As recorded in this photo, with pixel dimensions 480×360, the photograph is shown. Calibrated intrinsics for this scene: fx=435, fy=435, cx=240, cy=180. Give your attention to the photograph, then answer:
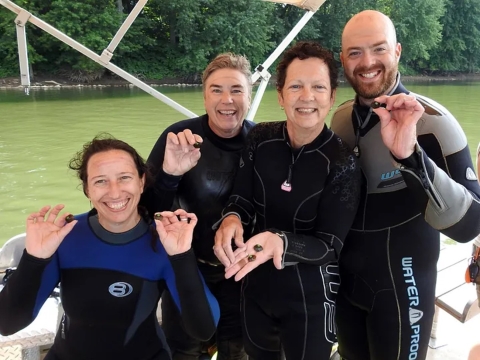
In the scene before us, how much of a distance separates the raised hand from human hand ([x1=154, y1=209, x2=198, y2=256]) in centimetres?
31

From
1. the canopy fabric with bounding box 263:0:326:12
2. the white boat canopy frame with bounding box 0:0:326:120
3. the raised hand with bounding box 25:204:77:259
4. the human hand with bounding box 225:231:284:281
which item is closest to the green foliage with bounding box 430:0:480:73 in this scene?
the canopy fabric with bounding box 263:0:326:12

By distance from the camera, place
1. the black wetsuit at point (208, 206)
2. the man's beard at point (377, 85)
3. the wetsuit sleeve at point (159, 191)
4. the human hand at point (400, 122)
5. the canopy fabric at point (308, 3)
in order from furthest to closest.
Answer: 1. the canopy fabric at point (308, 3)
2. the black wetsuit at point (208, 206)
3. the wetsuit sleeve at point (159, 191)
4. the man's beard at point (377, 85)
5. the human hand at point (400, 122)

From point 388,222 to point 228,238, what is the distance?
0.63m

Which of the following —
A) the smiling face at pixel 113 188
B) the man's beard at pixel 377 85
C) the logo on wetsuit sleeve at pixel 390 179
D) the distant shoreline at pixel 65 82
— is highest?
the man's beard at pixel 377 85

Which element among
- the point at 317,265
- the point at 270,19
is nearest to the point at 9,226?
the point at 317,265

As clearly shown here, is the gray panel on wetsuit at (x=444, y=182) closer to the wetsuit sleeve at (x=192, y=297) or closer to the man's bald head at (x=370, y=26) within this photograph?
the man's bald head at (x=370, y=26)

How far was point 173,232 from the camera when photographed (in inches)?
59.9

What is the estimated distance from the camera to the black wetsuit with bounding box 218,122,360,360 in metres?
1.54

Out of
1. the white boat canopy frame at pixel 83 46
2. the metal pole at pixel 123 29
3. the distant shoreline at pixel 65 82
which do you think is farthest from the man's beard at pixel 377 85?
the distant shoreline at pixel 65 82

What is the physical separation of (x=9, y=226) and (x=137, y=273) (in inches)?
199

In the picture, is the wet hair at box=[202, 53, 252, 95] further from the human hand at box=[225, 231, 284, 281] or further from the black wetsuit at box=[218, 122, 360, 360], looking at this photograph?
the human hand at box=[225, 231, 284, 281]

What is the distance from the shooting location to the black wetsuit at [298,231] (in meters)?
1.54

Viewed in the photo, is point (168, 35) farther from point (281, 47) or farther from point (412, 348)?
point (412, 348)

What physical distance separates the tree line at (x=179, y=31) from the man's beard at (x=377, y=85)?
63.7 feet
